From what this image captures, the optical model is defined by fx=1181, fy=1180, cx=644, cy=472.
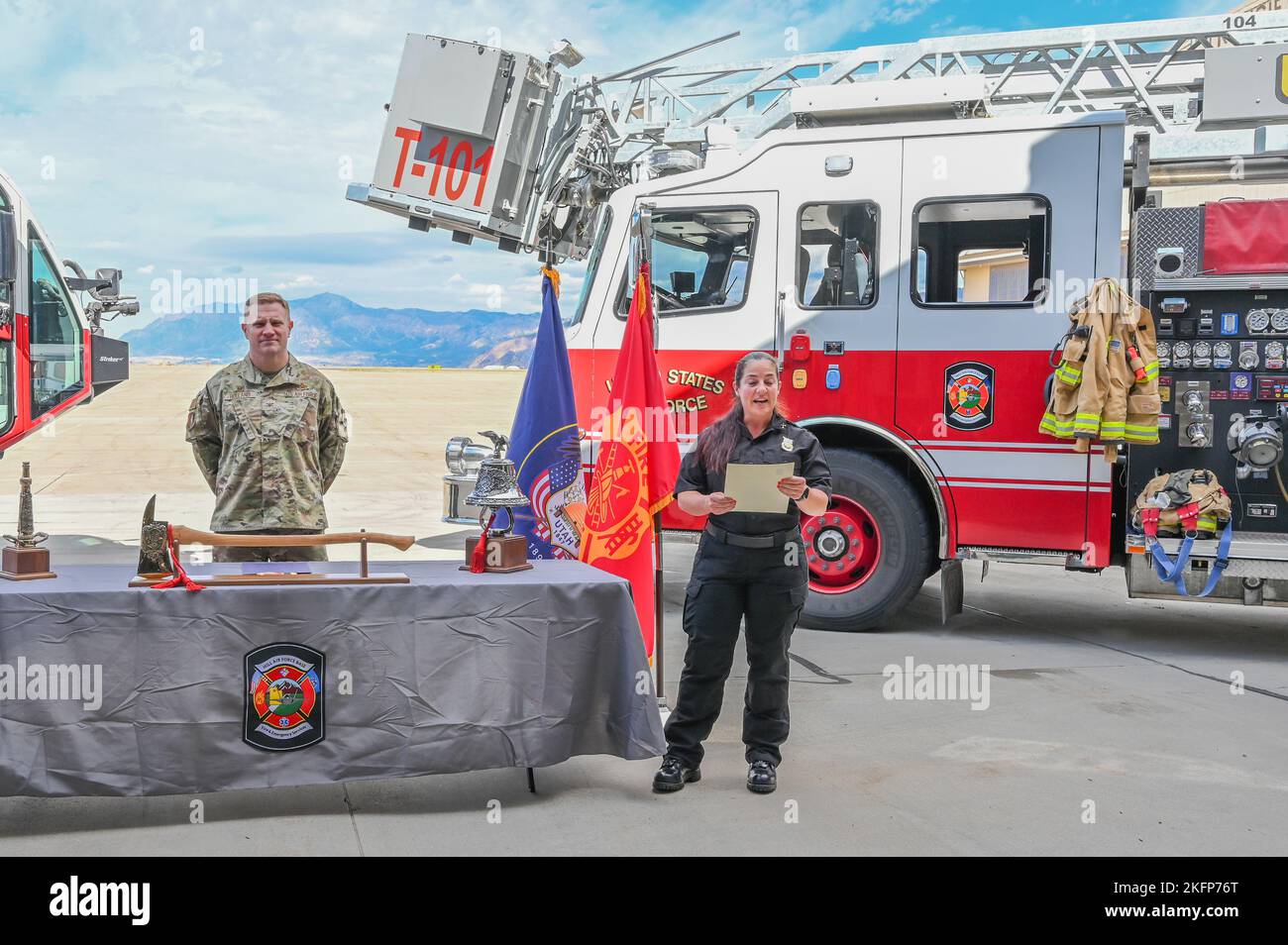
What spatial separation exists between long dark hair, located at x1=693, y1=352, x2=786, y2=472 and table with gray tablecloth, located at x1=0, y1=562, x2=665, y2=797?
62 cm

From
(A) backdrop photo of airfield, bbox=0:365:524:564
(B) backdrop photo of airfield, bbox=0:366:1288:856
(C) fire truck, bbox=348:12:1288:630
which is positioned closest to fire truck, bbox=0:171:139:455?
(A) backdrop photo of airfield, bbox=0:365:524:564

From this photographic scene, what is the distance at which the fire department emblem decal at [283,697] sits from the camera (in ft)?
13.3

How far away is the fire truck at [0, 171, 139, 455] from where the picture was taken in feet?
30.5

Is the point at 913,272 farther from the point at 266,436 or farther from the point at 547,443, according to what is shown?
the point at 266,436

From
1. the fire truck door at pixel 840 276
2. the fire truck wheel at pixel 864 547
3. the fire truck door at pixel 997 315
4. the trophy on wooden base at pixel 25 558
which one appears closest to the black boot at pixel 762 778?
the trophy on wooden base at pixel 25 558

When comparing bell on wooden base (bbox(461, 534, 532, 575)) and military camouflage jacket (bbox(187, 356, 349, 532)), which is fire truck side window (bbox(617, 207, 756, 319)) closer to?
military camouflage jacket (bbox(187, 356, 349, 532))

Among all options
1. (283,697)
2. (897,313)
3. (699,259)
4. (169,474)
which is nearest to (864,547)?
A: (897,313)

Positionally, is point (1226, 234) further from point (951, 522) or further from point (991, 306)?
point (951, 522)

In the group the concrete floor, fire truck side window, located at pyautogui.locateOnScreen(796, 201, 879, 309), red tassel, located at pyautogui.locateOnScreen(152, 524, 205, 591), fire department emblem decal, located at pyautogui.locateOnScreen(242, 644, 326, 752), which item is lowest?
the concrete floor

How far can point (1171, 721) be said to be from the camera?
18.8 feet

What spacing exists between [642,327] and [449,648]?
6.45 ft

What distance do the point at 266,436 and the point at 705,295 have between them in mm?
3772

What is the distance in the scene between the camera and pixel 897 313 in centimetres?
754

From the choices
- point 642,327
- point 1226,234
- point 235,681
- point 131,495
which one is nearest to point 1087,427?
point 1226,234
